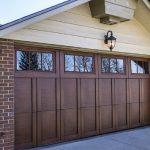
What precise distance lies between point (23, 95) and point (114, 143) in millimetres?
2381

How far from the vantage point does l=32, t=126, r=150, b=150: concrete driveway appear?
602 centimetres

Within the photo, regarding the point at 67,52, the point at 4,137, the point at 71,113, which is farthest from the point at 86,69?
the point at 4,137

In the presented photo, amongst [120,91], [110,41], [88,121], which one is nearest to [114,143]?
[88,121]

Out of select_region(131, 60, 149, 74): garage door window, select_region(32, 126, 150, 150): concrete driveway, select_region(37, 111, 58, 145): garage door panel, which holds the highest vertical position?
select_region(131, 60, 149, 74): garage door window

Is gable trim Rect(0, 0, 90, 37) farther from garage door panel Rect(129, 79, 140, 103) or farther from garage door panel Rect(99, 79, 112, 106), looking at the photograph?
garage door panel Rect(129, 79, 140, 103)

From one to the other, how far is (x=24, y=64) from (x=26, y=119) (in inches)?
45.8

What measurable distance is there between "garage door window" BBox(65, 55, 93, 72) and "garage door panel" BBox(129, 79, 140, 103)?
1.69 m

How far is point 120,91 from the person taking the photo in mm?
7883

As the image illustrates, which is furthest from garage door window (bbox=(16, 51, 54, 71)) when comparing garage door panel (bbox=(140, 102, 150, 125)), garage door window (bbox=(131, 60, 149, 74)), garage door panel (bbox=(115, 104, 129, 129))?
garage door panel (bbox=(140, 102, 150, 125))

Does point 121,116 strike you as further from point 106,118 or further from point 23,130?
point 23,130

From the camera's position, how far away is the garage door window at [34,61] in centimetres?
582

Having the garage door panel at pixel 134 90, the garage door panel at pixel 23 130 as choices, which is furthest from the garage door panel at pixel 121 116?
the garage door panel at pixel 23 130

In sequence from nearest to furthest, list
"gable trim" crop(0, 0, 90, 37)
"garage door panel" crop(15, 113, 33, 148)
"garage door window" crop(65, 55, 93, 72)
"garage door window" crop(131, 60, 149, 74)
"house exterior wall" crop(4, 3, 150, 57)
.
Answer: "gable trim" crop(0, 0, 90, 37)
"garage door panel" crop(15, 113, 33, 148)
"house exterior wall" crop(4, 3, 150, 57)
"garage door window" crop(65, 55, 93, 72)
"garage door window" crop(131, 60, 149, 74)

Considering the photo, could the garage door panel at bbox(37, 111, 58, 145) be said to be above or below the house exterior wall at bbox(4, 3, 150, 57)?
below
